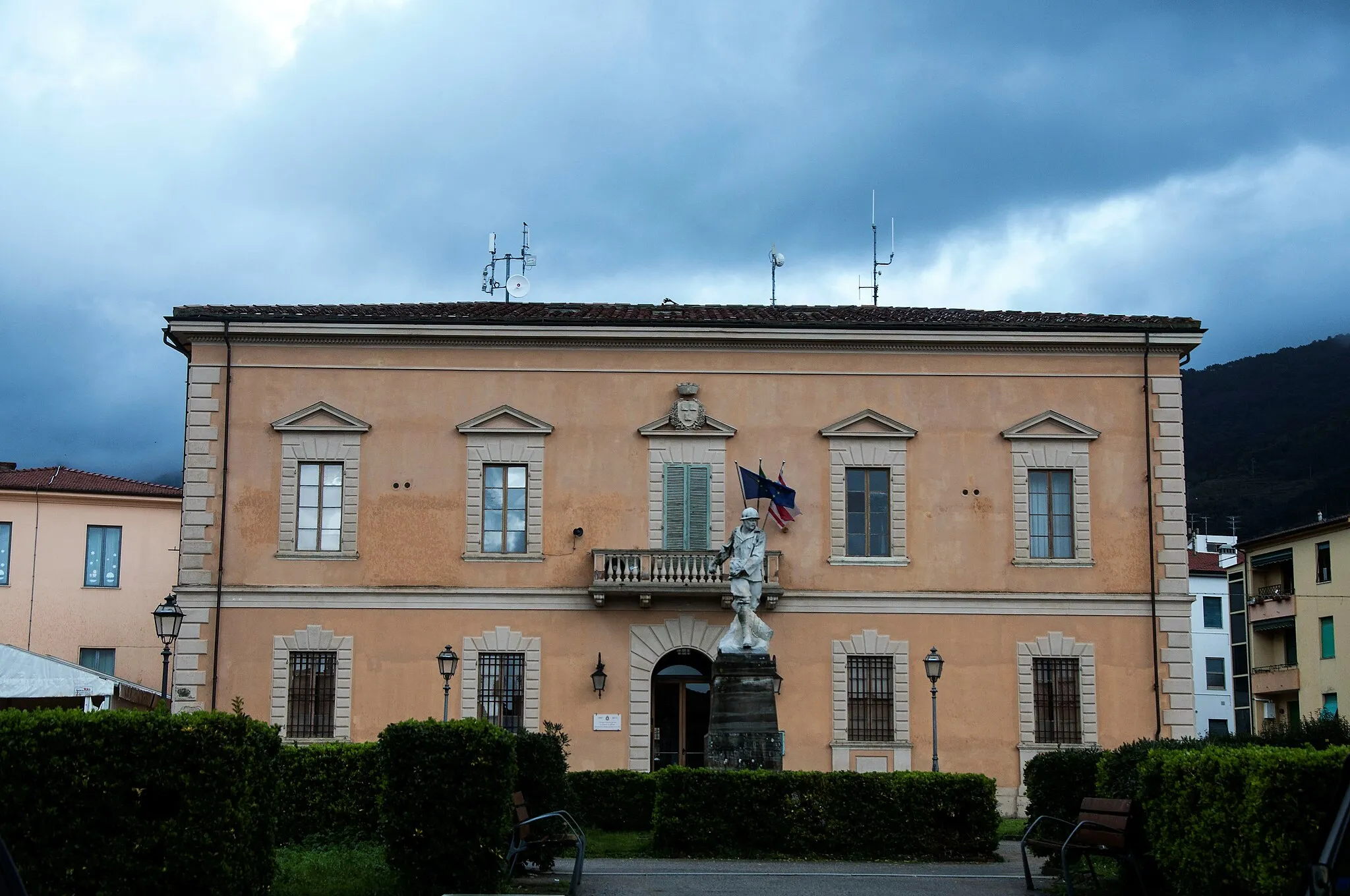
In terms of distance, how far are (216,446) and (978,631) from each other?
15.0m

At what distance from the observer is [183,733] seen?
1075 cm

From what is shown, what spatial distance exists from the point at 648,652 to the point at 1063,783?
1192 centimetres

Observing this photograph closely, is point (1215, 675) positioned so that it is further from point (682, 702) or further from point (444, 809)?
point (444, 809)

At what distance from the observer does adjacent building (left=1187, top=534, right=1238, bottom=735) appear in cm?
6588

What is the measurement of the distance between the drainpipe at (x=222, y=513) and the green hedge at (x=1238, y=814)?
20394 mm

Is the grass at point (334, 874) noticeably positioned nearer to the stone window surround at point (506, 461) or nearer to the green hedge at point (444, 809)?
the green hedge at point (444, 809)

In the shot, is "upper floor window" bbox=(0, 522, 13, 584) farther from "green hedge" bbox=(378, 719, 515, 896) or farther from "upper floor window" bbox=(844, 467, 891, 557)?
"green hedge" bbox=(378, 719, 515, 896)

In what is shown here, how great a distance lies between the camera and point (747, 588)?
2252 centimetres

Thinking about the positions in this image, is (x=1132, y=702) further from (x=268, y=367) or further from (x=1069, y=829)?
(x=268, y=367)

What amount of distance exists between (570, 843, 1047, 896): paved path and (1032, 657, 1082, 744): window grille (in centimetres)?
1172

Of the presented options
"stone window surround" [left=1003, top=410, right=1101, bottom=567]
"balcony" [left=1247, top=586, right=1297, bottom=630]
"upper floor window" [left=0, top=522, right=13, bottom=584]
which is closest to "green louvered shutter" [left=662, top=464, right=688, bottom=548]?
"stone window surround" [left=1003, top=410, right=1101, bottom=567]

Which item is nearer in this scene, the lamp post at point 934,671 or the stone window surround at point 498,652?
the lamp post at point 934,671

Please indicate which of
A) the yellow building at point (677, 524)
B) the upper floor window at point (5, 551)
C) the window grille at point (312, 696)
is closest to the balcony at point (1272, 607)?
the yellow building at point (677, 524)

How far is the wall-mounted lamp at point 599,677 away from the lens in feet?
94.5
